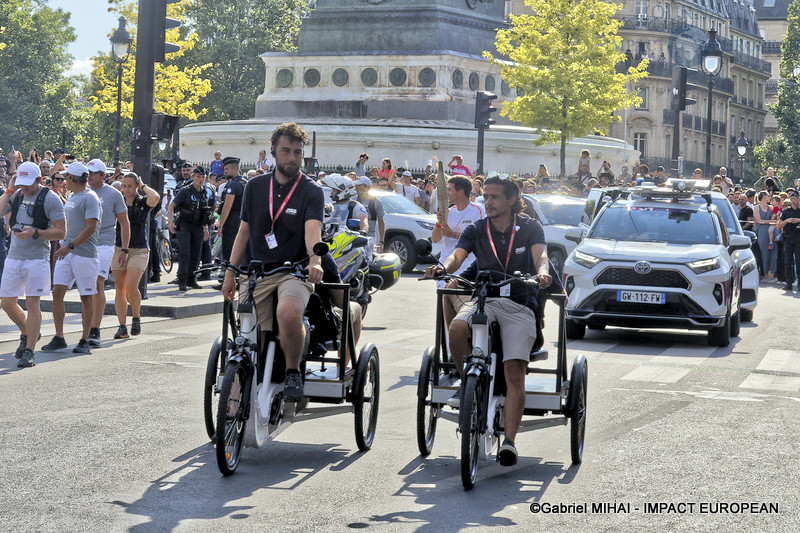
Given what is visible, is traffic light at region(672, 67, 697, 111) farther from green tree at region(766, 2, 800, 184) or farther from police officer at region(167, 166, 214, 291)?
green tree at region(766, 2, 800, 184)

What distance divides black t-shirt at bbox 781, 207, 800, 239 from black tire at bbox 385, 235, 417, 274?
22.6ft

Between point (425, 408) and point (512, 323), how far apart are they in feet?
2.76

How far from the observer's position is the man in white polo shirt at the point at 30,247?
12.9m

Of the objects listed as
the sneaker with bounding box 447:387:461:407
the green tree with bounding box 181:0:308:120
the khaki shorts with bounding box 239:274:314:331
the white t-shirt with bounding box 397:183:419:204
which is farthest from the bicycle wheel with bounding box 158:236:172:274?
the green tree with bounding box 181:0:308:120

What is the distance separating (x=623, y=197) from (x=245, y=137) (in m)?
32.1

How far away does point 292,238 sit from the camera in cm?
831

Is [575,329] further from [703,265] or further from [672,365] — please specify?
[672,365]

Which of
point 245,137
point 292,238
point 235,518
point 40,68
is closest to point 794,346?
point 292,238

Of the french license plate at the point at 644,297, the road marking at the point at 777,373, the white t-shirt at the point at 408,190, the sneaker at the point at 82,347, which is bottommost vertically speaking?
the road marking at the point at 777,373

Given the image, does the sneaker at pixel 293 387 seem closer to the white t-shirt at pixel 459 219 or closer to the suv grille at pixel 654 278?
the white t-shirt at pixel 459 219

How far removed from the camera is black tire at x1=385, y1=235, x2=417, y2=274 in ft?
89.6

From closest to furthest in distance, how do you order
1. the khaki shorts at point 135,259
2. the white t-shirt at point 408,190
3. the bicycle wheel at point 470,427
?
1. the bicycle wheel at point 470,427
2. the khaki shorts at point 135,259
3. the white t-shirt at point 408,190

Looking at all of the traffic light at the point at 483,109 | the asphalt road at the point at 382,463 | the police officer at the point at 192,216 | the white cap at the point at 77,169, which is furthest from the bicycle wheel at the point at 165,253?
A: the asphalt road at the point at 382,463

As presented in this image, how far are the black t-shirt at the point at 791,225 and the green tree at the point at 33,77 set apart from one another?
6083 cm
